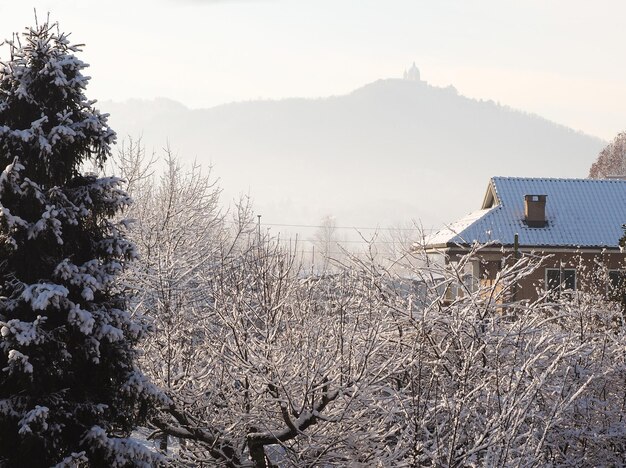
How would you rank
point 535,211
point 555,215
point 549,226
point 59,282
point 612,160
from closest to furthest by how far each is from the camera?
point 59,282 → point 549,226 → point 535,211 → point 555,215 → point 612,160

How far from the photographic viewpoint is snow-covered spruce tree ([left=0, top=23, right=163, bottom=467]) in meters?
8.96

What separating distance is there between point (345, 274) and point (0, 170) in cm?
464

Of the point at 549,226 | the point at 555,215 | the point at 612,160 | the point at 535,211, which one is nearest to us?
the point at 549,226

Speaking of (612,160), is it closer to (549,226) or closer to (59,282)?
(549,226)

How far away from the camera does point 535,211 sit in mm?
33938

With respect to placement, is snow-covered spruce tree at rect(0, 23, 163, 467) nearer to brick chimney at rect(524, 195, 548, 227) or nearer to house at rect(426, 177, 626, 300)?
house at rect(426, 177, 626, 300)

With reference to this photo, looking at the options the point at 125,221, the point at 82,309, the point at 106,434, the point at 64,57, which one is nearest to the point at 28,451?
the point at 106,434

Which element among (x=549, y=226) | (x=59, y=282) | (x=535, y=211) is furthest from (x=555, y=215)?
(x=59, y=282)

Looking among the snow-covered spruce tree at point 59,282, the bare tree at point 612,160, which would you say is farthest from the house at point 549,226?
the bare tree at point 612,160

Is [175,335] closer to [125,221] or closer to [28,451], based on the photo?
[125,221]

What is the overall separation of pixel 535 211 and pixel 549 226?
2.51 ft

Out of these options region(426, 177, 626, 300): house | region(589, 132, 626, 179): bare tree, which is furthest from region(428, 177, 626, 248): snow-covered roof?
region(589, 132, 626, 179): bare tree

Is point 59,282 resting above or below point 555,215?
below

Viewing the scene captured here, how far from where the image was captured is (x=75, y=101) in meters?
9.84
